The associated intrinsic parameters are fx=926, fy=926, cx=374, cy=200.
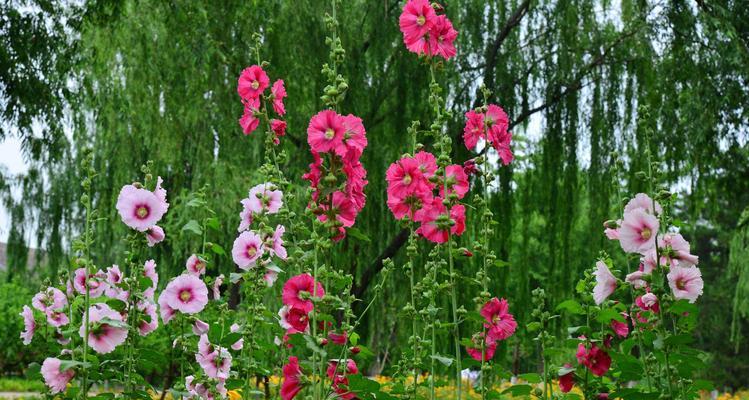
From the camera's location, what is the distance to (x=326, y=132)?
159 cm

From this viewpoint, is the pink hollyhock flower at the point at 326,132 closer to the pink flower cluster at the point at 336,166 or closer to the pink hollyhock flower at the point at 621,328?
the pink flower cluster at the point at 336,166

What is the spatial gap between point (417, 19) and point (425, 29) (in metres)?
0.03

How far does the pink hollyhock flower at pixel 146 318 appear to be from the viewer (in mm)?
2061

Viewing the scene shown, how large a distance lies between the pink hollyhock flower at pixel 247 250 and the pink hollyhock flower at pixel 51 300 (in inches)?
19.6

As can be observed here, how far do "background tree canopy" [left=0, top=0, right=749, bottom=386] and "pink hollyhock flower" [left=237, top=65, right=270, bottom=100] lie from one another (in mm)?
3732

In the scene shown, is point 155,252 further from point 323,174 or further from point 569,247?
point 323,174

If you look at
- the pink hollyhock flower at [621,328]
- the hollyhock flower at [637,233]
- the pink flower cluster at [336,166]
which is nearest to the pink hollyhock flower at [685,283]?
the hollyhock flower at [637,233]

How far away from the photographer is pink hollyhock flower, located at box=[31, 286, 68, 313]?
219cm

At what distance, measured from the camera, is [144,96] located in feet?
21.1

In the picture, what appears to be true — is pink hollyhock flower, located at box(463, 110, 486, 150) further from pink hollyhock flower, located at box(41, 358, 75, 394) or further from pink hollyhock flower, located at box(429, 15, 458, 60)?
pink hollyhock flower, located at box(41, 358, 75, 394)

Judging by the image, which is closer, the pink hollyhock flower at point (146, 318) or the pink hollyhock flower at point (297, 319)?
the pink hollyhock flower at point (297, 319)

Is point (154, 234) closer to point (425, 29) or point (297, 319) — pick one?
point (297, 319)

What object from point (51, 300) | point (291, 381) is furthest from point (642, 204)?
point (51, 300)

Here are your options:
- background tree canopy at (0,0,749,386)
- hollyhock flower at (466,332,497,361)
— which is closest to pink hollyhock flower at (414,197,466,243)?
hollyhock flower at (466,332,497,361)
